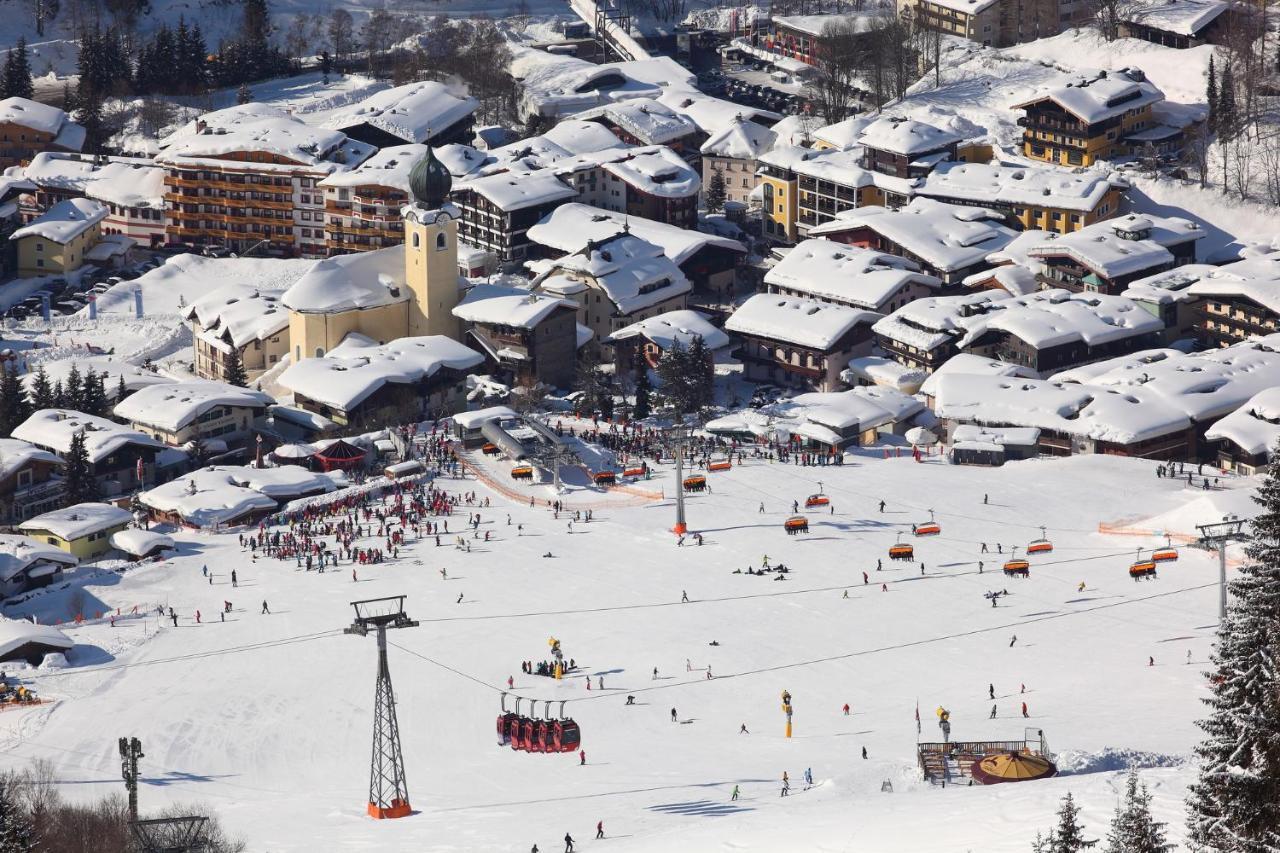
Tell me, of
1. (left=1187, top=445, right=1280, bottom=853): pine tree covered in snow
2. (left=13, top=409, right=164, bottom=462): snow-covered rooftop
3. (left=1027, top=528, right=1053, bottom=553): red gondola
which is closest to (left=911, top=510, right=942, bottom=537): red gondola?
(left=1027, top=528, right=1053, bottom=553): red gondola

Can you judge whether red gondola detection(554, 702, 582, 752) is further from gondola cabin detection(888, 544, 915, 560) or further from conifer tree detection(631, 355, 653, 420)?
conifer tree detection(631, 355, 653, 420)

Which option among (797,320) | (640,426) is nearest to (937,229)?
(797,320)

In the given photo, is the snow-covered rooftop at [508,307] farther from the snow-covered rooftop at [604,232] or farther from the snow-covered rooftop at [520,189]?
the snow-covered rooftop at [520,189]

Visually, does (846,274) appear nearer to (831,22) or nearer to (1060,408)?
(1060,408)

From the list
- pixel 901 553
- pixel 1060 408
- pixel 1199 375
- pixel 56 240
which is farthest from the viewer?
pixel 56 240

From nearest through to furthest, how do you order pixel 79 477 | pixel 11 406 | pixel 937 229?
pixel 79 477 → pixel 11 406 → pixel 937 229

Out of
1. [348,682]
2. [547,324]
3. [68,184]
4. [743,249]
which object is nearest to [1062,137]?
[743,249]

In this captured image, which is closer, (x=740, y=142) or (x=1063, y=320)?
(x=1063, y=320)
